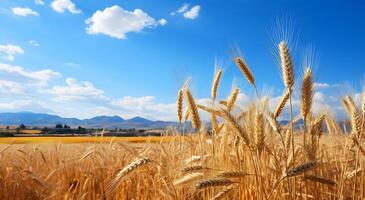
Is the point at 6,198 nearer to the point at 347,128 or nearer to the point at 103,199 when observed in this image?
the point at 103,199

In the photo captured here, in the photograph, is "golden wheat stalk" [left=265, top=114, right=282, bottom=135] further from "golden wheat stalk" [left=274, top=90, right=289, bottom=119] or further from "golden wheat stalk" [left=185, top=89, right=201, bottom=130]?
"golden wheat stalk" [left=185, top=89, right=201, bottom=130]

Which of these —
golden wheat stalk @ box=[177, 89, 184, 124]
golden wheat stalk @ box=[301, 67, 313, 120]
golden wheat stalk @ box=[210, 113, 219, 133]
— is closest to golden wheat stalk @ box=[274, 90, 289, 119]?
golden wheat stalk @ box=[301, 67, 313, 120]

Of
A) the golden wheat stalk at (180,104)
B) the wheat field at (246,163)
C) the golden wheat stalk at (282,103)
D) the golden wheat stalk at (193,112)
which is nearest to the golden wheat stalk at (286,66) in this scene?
the wheat field at (246,163)

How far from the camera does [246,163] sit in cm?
350

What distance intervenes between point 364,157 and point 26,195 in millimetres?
4108

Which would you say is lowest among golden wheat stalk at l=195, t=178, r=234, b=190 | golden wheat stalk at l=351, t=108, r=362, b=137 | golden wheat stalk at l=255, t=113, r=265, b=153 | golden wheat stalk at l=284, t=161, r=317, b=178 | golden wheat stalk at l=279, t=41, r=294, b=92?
golden wheat stalk at l=195, t=178, r=234, b=190

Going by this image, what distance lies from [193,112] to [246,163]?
31.9 inches

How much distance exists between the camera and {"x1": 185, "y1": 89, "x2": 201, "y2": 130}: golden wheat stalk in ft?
12.9

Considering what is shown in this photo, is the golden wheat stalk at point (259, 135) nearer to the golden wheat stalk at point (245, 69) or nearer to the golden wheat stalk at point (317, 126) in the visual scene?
the golden wheat stalk at point (245, 69)

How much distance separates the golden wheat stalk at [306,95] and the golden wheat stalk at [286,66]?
0.18 metres

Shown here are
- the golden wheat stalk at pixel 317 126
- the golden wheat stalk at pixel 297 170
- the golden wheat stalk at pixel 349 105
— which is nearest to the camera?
the golden wheat stalk at pixel 297 170

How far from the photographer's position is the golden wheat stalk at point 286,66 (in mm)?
2711

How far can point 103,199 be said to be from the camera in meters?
5.02

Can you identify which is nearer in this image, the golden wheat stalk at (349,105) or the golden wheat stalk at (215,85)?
the golden wheat stalk at (349,105)
